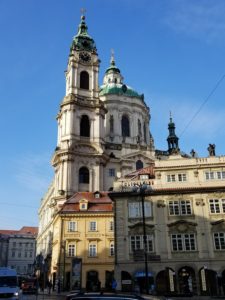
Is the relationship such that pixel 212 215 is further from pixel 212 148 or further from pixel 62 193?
pixel 62 193

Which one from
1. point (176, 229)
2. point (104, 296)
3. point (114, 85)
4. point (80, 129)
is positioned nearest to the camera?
point (104, 296)

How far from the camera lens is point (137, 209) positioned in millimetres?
38094

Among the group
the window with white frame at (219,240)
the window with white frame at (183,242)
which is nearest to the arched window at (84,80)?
the window with white frame at (183,242)

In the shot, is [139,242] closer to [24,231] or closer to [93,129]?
[93,129]

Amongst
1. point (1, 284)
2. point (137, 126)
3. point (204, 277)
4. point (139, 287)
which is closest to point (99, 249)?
point (139, 287)

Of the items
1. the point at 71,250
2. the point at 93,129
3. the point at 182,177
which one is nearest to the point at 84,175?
the point at 93,129

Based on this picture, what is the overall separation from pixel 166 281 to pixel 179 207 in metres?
7.07

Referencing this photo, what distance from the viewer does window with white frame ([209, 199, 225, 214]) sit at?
36978 mm

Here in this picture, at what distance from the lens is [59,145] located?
67.8 m

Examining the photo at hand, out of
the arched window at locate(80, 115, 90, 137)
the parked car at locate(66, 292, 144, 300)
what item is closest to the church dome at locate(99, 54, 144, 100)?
the arched window at locate(80, 115, 90, 137)

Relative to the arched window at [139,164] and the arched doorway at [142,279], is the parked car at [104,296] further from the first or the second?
the arched window at [139,164]

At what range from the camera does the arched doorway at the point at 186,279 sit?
115 ft

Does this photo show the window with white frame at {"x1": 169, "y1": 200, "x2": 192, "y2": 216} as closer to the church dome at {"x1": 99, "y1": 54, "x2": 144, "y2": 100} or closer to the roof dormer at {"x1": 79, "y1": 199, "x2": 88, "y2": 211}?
the roof dormer at {"x1": 79, "y1": 199, "x2": 88, "y2": 211}

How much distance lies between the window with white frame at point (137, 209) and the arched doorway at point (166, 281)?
5.55 m
